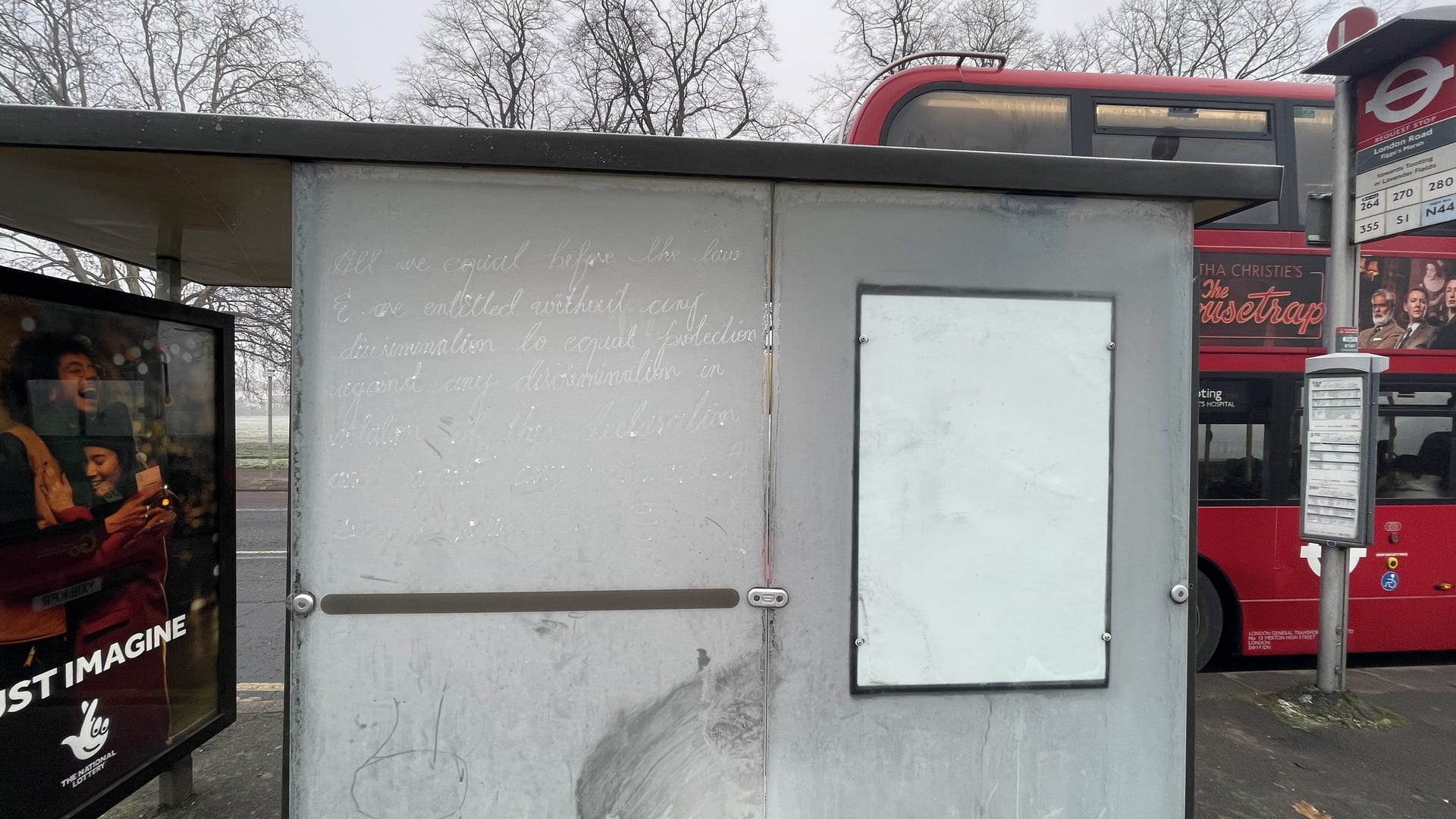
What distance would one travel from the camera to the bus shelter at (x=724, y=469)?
2094 millimetres

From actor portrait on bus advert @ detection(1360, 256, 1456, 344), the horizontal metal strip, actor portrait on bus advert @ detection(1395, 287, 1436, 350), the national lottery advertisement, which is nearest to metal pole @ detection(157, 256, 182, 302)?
the national lottery advertisement

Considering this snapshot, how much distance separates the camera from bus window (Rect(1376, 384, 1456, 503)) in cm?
449

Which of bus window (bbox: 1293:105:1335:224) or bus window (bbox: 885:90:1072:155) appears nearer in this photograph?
bus window (bbox: 885:90:1072:155)

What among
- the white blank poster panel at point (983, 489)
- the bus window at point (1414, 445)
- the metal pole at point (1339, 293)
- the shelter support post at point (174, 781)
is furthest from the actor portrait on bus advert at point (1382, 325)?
the shelter support post at point (174, 781)

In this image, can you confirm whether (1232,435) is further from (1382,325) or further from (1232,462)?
(1382,325)

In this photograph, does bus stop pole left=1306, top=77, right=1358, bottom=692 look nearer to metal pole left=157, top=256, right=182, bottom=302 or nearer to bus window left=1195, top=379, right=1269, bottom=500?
bus window left=1195, top=379, right=1269, bottom=500

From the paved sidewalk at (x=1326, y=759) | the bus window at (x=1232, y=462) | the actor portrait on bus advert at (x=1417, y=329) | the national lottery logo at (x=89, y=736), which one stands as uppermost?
the actor portrait on bus advert at (x=1417, y=329)

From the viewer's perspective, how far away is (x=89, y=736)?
237 cm

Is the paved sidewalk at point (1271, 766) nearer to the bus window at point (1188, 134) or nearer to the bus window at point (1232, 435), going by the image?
the bus window at point (1232, 435)

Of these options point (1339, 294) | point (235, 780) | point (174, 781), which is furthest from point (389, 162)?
point (1339, 294)

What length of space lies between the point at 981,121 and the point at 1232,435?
9.28 ft

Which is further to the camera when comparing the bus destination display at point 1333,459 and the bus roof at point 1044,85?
the bus roof at point 1044,85

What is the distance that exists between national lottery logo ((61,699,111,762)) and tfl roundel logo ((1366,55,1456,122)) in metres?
7.18

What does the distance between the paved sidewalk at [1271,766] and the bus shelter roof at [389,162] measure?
8.87 feet
